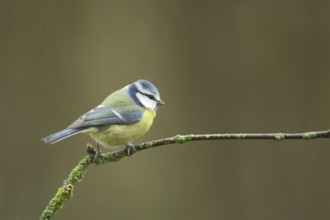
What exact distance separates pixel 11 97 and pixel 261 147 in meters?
1.27

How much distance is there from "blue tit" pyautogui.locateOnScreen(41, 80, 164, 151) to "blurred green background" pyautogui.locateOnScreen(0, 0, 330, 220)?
1.13 meters

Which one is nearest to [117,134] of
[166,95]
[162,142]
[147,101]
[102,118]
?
[102,118]

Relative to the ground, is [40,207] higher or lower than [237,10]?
lower

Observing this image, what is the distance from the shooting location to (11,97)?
108 inches

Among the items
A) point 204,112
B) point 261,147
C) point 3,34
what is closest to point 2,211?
point 3,34

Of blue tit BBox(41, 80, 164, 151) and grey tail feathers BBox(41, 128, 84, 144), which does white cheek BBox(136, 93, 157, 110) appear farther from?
grey tail feathers BBox(41, 128, 84, 144)

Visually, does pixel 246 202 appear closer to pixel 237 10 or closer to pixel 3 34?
pixel 237 10

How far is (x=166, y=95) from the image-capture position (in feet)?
9.14

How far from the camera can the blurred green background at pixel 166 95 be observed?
2.71 metres

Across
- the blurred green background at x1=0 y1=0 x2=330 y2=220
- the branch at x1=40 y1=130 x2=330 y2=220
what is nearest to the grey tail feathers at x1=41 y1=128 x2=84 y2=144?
the branch at x1=40 y1=130 x2=330 y2=220

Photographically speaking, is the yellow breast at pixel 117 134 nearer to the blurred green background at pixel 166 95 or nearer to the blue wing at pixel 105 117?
the blue wing at pixel 105 117

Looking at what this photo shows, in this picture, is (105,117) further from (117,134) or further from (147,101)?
(147,101)

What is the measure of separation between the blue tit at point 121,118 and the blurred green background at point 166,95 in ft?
3.70

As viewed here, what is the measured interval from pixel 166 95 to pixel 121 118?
1.36 m
